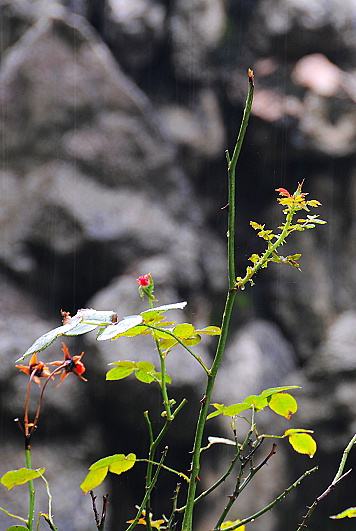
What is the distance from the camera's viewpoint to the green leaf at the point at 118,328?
0.45m

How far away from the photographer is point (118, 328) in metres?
0.46

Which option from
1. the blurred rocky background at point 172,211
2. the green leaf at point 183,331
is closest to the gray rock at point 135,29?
the blurred rocky background at point 172,211

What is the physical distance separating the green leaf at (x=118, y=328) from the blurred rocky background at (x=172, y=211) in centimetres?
129

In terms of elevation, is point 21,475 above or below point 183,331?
below

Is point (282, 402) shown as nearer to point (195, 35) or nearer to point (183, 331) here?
point (183, 331)

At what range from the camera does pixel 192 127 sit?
2072 mm

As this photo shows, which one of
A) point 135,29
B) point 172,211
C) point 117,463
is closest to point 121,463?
point 117,463

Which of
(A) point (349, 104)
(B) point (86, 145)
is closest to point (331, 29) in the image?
(A) point (349, 104)

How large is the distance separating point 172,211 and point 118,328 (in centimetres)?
155

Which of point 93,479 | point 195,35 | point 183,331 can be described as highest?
point 195,35

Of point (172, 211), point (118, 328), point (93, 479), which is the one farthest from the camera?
point (172, 211)

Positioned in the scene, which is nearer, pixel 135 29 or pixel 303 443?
pixel 303 443

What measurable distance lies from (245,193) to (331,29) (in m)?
0.74

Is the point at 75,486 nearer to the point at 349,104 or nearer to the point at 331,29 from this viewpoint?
the point at 349,104
